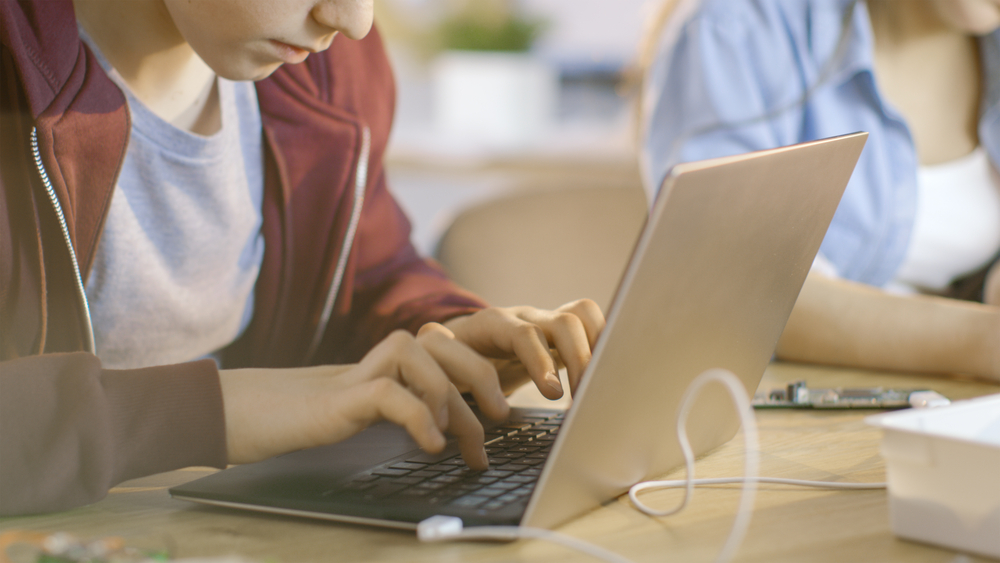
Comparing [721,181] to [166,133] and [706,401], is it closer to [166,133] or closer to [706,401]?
[706,401]

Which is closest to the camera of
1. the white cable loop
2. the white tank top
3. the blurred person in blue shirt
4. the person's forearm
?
the white cable loop

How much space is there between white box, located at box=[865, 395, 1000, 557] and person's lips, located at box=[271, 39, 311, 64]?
485 millimetres

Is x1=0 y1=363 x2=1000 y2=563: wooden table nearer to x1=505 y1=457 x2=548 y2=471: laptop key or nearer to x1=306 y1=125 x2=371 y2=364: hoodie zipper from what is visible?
x1=505 y1=457 x2=548 y2=471: laptop key

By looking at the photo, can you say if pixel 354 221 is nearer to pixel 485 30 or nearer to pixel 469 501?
pixel 469 501

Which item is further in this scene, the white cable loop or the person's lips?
the person's lips

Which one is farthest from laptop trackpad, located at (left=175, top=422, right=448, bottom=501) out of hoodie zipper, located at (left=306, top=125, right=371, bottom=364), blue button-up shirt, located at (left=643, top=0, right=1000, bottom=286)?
blue button-up shirt, located at (left=643, top=0, right=1000, bottom=286)

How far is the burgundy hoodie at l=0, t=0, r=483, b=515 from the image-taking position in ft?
1.57

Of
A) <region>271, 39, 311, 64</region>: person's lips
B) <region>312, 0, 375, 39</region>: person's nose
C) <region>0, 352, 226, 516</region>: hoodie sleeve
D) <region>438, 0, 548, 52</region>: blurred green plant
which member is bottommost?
<region>0, 352, 226, 516</region>: hoodie sleeve

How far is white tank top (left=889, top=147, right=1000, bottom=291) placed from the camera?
Result: 1227 millimetres

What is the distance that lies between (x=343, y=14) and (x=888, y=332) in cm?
67

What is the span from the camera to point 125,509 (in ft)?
1.60

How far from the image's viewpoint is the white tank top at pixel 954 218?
4.02ft

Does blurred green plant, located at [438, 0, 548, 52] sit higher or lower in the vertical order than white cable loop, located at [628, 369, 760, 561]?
higher

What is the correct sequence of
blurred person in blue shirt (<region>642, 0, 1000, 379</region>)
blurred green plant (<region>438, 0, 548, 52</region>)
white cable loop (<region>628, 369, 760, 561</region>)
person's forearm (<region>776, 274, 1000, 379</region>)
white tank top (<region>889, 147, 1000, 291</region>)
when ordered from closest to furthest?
white cable loop (<region>628, 369, 760, 561</region>) < person's forearm (<region>776, 274, 1000, 379</region>) < blurred person in blue shirt (<region>642, 0, 1000, 379</region>) < white tank top (<region>889, 147, 1000, 291</region>) < blurred green plant (<region>438, 0, 548, 52</region>)
